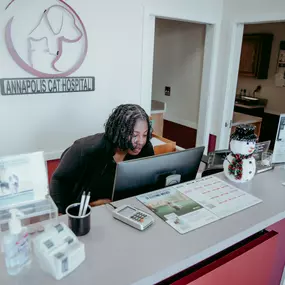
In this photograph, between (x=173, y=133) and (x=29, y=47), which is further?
(x=173, y=133)

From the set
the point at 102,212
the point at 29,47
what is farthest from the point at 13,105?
the point at 102,212

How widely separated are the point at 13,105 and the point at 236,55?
7.13 ft

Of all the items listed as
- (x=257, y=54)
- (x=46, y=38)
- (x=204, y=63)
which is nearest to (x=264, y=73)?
(x=257, y=54)

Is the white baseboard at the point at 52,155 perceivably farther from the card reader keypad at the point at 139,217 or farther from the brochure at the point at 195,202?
the card reader keypad at the point at 139,217

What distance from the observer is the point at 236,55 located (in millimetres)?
2963

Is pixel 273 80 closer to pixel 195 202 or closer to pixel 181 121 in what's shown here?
pixel 181 121

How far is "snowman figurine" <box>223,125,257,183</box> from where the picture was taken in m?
1.31

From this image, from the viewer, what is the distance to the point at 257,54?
A: 5203mm

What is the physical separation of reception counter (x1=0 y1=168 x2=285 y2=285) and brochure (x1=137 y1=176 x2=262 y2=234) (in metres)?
0.03

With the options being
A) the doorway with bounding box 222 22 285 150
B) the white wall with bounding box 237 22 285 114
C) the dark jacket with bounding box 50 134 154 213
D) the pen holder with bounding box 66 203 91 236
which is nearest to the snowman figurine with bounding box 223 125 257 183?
the dark jacket with bounding box 50 134 154 213

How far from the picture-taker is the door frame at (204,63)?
8.46 feet

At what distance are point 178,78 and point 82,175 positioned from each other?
8.46 feet

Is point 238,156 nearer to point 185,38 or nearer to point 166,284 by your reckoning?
point 166,284

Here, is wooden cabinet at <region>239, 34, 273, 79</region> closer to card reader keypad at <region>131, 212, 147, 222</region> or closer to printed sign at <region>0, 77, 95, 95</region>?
printed sign at <region>0, 77, 95, 95</region>
